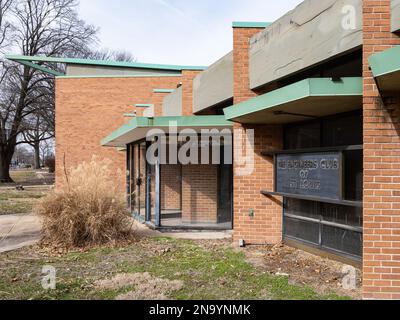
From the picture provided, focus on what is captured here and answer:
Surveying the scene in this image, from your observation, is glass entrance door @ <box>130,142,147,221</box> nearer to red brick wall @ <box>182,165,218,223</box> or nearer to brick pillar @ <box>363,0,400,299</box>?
red brick wall @ <box>182,165,218,223</box>

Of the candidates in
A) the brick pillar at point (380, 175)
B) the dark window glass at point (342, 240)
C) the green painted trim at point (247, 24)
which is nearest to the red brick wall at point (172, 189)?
the green painted trim at point (247, 24)

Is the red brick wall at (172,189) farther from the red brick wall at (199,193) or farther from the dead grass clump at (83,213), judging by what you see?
the dead grass clump at (83,213)

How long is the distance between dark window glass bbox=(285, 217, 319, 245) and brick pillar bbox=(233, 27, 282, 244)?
226mm

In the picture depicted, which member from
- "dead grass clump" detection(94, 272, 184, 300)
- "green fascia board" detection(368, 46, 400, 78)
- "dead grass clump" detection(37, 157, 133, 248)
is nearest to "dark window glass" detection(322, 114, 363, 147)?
"green fascia board" detection(368, 46, 400, 78)

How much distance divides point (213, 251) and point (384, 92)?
4484 millimetres

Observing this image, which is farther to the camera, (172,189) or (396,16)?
(172,189)

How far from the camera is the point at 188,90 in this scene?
12.0m

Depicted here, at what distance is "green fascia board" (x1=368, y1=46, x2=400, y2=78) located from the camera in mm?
4086

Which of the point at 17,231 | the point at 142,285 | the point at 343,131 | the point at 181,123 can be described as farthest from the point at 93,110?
the point at 142,285

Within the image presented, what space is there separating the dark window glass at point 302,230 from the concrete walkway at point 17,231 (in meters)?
5.45

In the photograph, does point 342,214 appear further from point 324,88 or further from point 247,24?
point 247,24

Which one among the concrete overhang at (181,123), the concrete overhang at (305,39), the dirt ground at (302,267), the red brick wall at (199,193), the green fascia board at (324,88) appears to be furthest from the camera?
the red brick wall at (199,193)

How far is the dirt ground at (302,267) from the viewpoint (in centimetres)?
546

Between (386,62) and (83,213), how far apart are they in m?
6.23
